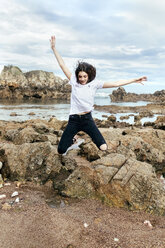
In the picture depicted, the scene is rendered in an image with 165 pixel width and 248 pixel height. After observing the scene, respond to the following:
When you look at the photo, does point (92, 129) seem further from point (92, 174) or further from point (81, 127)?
point (92, 174)

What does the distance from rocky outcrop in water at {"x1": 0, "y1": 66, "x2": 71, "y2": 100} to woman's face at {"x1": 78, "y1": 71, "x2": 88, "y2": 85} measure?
65325mm

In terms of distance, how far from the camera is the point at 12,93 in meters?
70.2

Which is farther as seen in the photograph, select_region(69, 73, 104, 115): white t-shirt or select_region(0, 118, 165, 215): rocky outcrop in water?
select_region(0, 118, 165, 215): rocky outcrop in water

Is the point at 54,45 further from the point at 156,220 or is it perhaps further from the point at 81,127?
the point at 156,220

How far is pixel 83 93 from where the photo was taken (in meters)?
5.49

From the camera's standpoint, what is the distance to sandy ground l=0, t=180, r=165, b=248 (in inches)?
178

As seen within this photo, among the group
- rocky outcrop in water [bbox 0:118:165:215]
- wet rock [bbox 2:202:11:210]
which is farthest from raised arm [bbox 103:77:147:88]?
wet rock [bbox 2:202:11:210]

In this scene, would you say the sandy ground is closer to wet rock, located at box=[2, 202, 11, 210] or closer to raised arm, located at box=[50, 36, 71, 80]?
wet rock, located at box=[2, 202, 11, 210]

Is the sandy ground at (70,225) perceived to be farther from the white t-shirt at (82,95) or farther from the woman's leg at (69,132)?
the white t-shirt at (82,95)

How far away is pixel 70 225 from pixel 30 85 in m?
87.1

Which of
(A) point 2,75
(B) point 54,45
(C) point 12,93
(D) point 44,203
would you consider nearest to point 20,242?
(D) point 44,203

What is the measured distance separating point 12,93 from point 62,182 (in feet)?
225

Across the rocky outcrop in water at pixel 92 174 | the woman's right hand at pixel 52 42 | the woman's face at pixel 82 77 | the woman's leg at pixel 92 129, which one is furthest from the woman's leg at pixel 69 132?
the woman's right hand at pixel 52 42

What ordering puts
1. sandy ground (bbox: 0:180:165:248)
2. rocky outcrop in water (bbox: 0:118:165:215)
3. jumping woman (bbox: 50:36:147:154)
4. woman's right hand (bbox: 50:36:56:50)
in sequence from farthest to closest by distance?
rocky outcrop in water (bbox: 0:118:165:215) < woman's right hand (bbox: 50:36:56:50) < jumping woman (bbox: 50:36:147:154) < sandy ground (bbox: 0:180:165:248)
